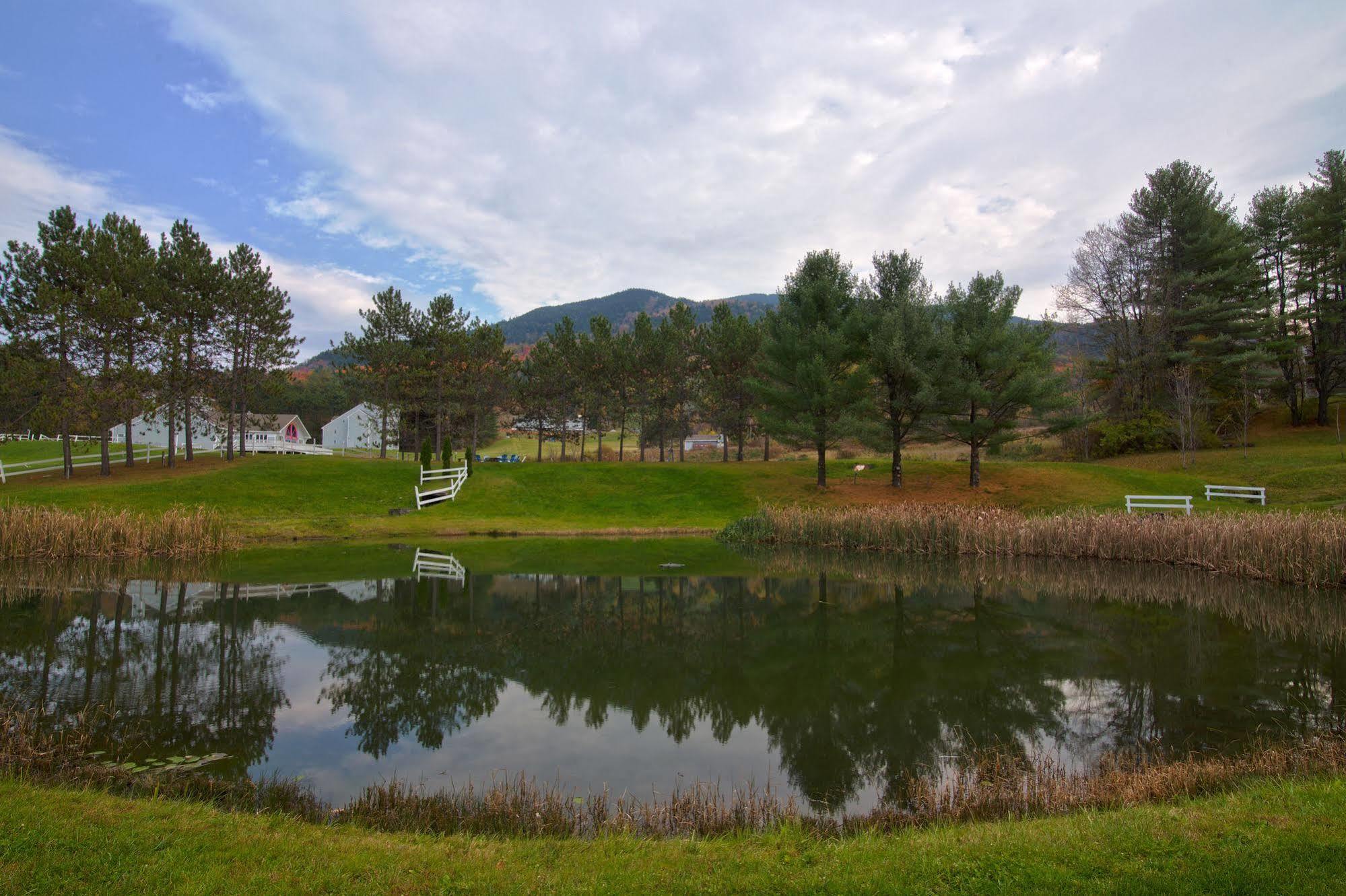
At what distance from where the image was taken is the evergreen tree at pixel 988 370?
33.5 meters

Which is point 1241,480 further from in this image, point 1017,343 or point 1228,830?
point 1228,830

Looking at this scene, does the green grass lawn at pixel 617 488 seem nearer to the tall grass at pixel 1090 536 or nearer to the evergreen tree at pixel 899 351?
the evergreen tree at pixel 899 351

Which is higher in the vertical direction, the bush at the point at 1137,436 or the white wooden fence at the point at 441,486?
the bush at the point at 1137,436

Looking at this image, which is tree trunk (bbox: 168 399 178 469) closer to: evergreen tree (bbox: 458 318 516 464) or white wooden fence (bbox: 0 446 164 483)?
white wooden fence (bbox: 0 446 164 483)

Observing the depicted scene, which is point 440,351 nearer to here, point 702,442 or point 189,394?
point 189,394

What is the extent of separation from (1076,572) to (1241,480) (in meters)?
19.0

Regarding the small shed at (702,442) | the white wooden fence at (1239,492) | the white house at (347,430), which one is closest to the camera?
the white wooden fence at (1239,492)

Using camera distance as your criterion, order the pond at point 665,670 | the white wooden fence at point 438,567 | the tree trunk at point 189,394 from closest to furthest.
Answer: the pond at point 665,670
the white wooden fence at point 438,567
the tree trunk at point 189,394

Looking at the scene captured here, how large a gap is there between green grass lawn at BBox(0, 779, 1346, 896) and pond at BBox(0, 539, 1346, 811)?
1.79 m

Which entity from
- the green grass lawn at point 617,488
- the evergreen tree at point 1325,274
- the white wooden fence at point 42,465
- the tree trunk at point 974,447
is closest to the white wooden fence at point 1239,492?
the green grass lawn at point 617,488

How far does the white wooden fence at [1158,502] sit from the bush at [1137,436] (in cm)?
1521

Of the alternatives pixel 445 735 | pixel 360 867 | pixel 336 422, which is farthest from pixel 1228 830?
pixel 336 422

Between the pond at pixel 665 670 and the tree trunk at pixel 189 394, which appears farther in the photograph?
the tree trunk at pixel 189 394

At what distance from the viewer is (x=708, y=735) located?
336 inches
